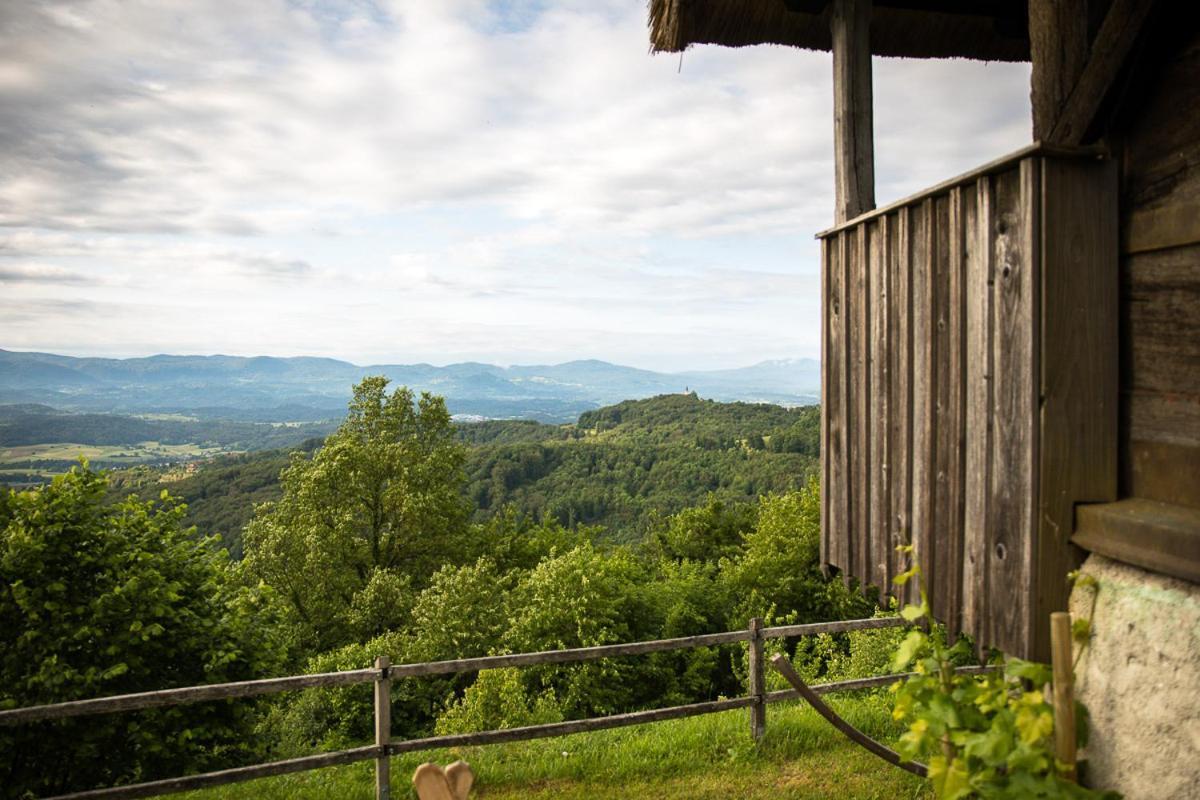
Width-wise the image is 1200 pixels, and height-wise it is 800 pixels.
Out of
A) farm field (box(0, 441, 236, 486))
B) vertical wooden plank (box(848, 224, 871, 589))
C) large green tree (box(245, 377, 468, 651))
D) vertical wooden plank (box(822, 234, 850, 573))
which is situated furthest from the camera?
farm field (box(0, 441, 236, 486))

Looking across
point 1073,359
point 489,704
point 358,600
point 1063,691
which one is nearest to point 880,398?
point 1073,359

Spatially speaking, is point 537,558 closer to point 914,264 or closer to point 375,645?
point 375,645

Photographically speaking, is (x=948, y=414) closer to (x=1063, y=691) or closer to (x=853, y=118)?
(x=1063, y=691)

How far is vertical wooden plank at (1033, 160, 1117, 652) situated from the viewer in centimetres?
227

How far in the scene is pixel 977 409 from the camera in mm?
2566

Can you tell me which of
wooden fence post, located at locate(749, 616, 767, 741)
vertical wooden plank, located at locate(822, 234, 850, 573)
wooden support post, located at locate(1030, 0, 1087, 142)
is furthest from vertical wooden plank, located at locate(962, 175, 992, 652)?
wooden fence post, located at locate(749, 616, 767, 741)

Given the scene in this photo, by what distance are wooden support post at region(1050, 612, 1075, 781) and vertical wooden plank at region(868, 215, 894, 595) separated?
3.49 feet

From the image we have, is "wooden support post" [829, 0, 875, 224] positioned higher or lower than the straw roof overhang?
lower

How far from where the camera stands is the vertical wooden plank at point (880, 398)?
3.20 m

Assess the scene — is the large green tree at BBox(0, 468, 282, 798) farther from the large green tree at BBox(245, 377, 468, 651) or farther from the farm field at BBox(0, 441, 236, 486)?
the farm field at BBox(0, 441, 236, 486)

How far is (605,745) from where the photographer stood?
6.70m

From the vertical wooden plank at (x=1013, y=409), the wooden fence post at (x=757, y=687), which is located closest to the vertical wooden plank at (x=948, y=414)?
the vertical wooden plank at (x=1013, y=409)

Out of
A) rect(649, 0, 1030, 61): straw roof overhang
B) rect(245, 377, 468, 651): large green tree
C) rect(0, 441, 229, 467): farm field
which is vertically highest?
rect(649, 0, 1030, 61): straw roof overhang

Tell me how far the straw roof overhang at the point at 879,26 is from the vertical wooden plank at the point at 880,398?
63.9 inches
